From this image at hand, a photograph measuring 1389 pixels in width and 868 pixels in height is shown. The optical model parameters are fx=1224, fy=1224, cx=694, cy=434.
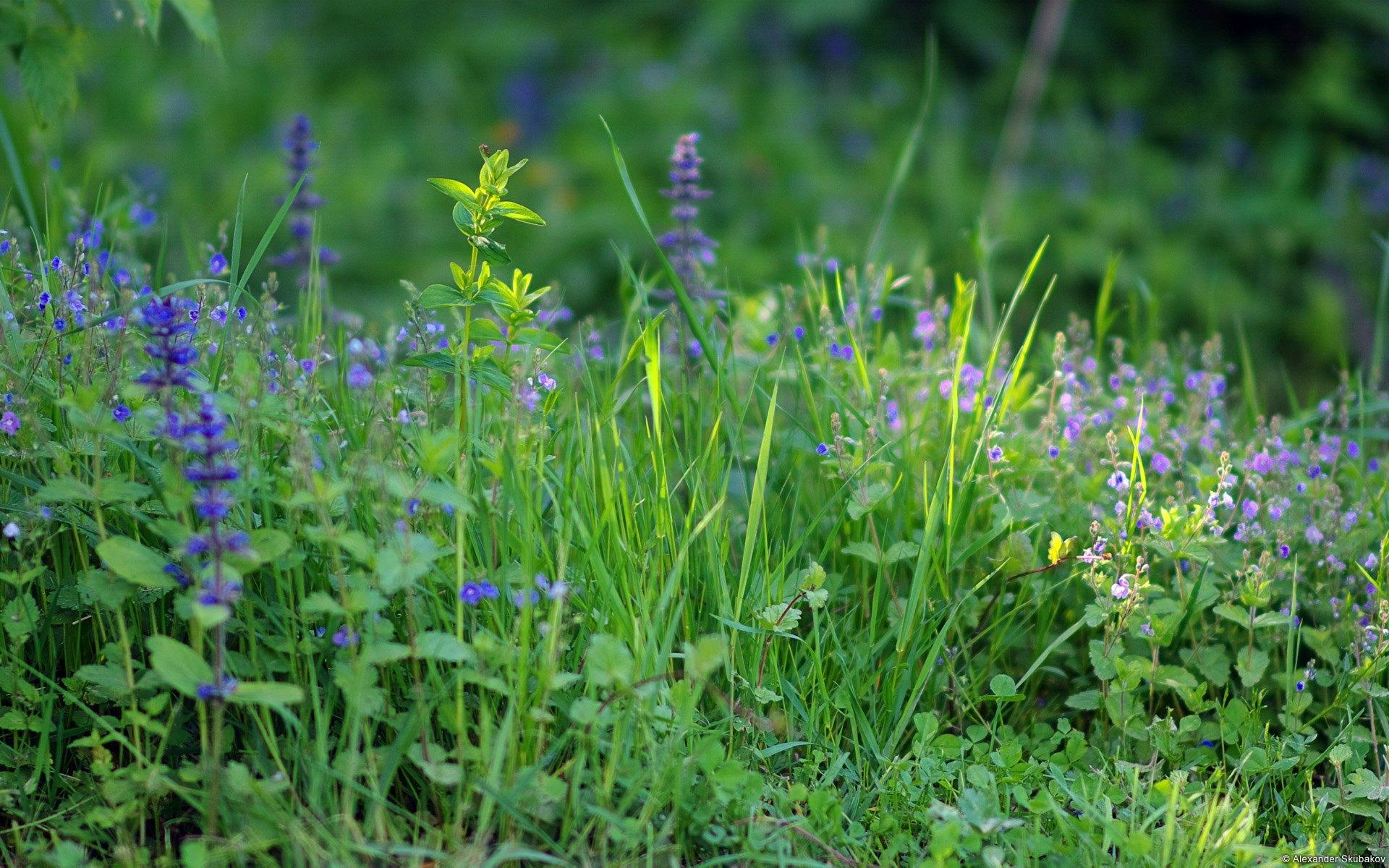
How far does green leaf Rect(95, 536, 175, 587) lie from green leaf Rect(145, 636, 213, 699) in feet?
0.31

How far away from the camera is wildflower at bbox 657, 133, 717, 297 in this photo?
2.58m

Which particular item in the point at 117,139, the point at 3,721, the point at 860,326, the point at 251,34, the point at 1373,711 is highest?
the point at 251,34

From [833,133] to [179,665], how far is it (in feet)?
17.1

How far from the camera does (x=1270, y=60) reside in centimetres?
604

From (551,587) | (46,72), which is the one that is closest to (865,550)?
(551,587)

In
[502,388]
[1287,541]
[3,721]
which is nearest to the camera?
[3,721]

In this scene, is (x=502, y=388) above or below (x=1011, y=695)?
above

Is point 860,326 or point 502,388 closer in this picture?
point 502,388

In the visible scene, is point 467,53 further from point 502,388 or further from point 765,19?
point 502,388

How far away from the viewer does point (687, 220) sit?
2.66 meters

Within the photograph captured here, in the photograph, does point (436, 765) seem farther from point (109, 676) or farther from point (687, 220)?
point (687, 220)

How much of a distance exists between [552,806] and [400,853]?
22 centimetres

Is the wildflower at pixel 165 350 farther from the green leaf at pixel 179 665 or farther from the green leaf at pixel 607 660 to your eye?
the green leaf at pixel 607 660

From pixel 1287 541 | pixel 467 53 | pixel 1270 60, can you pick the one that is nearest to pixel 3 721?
pixel 1287 541
